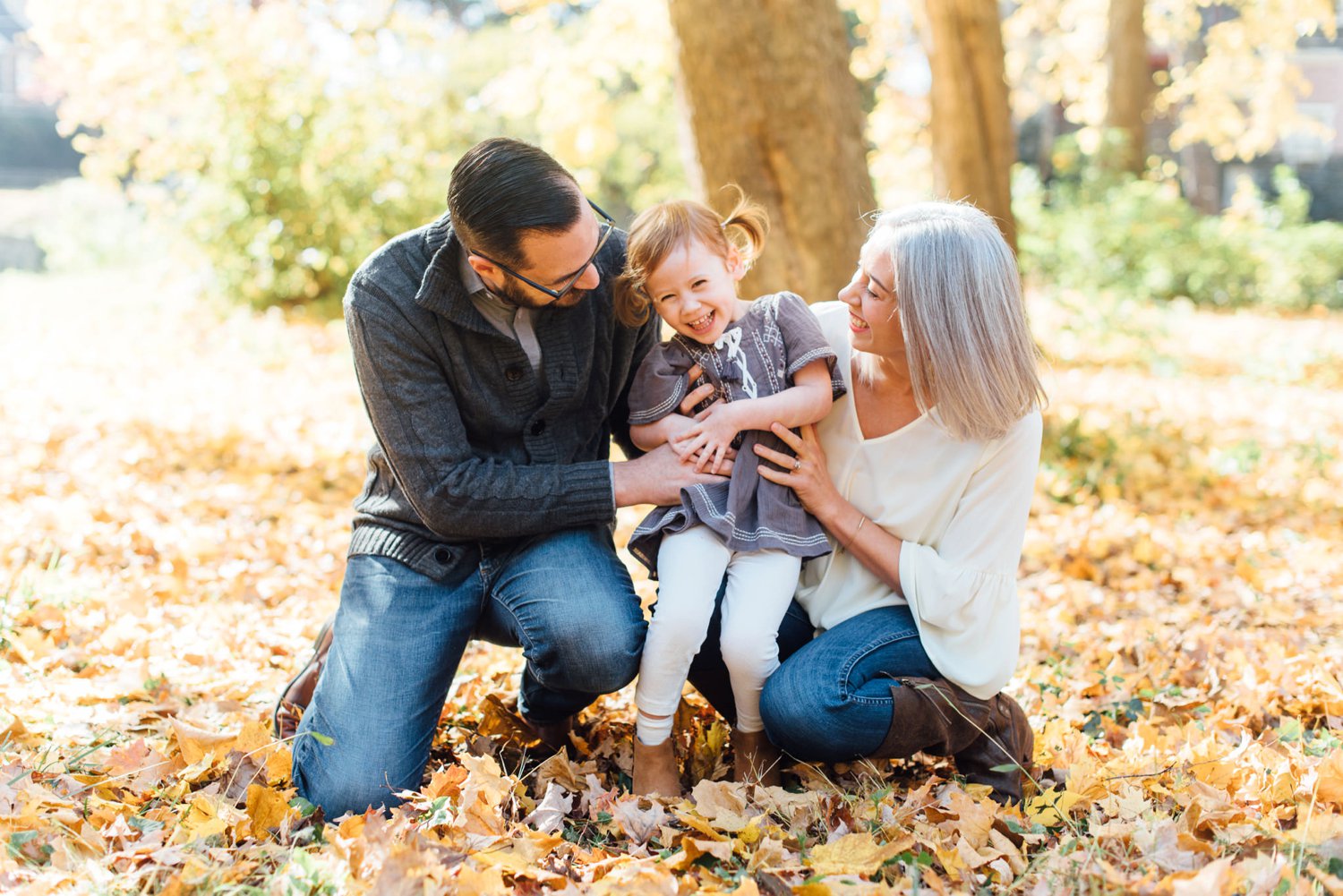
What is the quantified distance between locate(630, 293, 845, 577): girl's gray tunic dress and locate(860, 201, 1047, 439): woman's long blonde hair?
293mm

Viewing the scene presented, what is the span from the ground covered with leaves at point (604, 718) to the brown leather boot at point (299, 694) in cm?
13

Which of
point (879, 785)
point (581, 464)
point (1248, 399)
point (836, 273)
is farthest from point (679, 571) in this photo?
point (1248, 399)

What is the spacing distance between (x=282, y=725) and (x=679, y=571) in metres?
1.11

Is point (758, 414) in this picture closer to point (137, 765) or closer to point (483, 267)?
point (483, 267)

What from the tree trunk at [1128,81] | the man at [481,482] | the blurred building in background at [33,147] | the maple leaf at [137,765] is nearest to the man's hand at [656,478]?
the man at [481,482]

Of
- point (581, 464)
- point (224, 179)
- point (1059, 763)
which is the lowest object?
point (1059, 763)

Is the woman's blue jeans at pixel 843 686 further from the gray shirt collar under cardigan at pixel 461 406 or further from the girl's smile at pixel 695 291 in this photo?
the girl's smile at pixel 695 291

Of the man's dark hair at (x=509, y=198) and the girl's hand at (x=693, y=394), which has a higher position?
the man's dark hair at (x=509, y=198)

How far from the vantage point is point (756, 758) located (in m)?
2.63

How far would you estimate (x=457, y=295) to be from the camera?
2645 millimetres

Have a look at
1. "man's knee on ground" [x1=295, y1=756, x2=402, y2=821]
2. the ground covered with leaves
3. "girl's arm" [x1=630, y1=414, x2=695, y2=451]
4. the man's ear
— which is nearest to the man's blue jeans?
"man's knee on ground" [x1=295, y1=756, x2=402, y2=821]

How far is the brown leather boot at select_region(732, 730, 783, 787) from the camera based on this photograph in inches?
103

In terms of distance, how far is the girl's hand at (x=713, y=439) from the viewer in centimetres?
262

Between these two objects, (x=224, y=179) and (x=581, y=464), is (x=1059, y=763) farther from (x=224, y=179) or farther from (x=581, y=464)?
(x=224, y=179)
